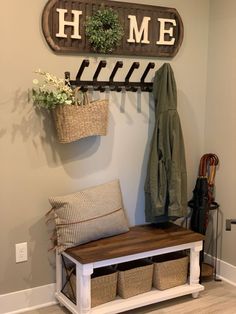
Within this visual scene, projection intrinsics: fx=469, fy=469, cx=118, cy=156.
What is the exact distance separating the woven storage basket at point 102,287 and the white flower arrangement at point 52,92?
1.08m

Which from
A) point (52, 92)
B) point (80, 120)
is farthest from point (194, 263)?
point (52, 92)

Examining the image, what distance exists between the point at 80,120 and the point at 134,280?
3.51 ft

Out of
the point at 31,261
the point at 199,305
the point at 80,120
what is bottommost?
the point at 199,305

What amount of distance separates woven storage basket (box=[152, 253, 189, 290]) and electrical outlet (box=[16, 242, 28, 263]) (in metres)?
0.85

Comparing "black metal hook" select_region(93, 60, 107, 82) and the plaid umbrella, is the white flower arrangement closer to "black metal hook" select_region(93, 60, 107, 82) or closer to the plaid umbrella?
"black metal hook" select_region(93, 60, 107, 82)

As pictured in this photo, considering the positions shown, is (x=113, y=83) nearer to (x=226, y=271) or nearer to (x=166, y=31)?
(x=166, y=31)

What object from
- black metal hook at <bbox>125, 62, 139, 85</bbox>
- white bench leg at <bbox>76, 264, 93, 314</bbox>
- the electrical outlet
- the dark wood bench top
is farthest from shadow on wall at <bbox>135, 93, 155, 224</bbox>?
the electrical outlet

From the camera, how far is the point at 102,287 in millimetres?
2879

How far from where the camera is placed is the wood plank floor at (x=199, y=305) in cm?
303

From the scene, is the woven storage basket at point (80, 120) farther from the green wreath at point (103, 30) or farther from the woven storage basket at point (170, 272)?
the woven storage basket at point (170, 272)

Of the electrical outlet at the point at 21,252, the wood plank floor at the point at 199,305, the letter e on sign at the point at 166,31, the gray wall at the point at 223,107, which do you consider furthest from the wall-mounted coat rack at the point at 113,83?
the wood plank floor at the point at 199,305

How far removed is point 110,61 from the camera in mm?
3111

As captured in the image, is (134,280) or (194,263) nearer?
(134,280)

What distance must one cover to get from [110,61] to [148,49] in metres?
0.30
